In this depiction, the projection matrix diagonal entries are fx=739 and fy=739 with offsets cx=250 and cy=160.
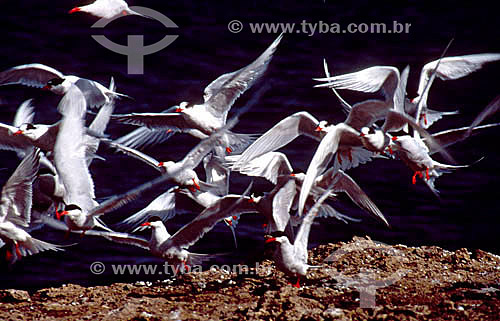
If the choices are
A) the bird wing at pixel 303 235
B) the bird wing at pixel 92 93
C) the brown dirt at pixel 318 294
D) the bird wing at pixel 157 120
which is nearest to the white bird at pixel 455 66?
the brown dirt at pixel 318 294

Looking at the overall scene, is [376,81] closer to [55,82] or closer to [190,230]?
[190,230]

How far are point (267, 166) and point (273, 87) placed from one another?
26.6 ft

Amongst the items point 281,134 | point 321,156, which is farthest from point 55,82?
point 321,156

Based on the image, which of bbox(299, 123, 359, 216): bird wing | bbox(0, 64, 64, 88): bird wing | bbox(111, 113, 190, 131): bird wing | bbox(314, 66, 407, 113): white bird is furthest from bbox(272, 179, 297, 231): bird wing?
bbox(0, 64, 64, 88): bird wing

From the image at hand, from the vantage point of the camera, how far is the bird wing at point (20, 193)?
22.3 ft

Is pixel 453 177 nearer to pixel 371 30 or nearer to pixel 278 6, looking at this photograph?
pixel 371 30

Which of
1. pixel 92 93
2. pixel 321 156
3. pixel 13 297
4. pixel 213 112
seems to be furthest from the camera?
pixel 92 93

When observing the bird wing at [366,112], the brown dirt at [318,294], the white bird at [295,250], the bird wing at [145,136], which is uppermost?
the bird wing at [145,136]

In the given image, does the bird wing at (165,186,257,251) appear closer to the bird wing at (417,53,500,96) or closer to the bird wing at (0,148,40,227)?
the bird wing at (0,148,40,227)

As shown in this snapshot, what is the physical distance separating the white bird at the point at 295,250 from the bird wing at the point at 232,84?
1813 millimetres

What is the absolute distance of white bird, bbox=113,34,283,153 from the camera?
7.75 meters

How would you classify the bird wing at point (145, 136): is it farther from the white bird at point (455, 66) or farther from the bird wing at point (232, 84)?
the white bird at point (455, 66)

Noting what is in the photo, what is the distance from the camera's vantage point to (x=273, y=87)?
15414 mm

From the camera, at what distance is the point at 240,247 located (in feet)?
34.0
